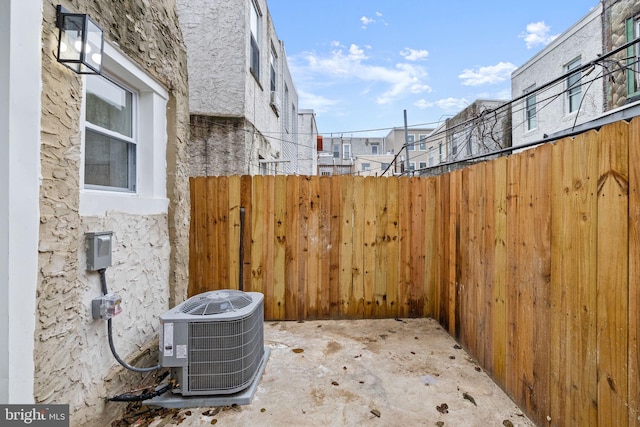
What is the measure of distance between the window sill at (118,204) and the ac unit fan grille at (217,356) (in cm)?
102

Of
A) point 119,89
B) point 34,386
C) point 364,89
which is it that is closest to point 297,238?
point 119,89

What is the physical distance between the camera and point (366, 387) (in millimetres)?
2498

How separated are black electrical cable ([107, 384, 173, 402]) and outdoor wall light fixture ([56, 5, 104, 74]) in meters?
2.14

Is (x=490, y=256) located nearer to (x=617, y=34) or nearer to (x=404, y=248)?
(x=404, y=248)

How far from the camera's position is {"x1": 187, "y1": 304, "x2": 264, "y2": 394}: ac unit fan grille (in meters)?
2.26

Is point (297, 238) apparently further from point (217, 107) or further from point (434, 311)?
point (217, 107)

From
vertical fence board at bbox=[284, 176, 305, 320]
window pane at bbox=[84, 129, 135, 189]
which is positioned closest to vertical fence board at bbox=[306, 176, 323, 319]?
vertical fence board at bbox=[284, 176, 305, 320]

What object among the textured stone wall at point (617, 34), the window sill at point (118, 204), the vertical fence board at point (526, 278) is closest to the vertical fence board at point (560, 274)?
the vertical fence board at point (526, 278)

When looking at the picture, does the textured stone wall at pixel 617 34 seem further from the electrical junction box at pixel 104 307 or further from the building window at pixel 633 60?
the electrical junction box at pixel 104 307

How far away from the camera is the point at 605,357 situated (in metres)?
1.55

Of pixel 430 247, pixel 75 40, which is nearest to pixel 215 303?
pixel 75 40

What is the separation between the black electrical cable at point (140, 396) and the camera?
2109 mm

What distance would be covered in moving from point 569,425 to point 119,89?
3.87m

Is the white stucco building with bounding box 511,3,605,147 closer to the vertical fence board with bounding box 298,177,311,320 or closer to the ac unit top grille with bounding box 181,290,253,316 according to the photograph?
the vertical fence board with bounding box 298,177,311,320
